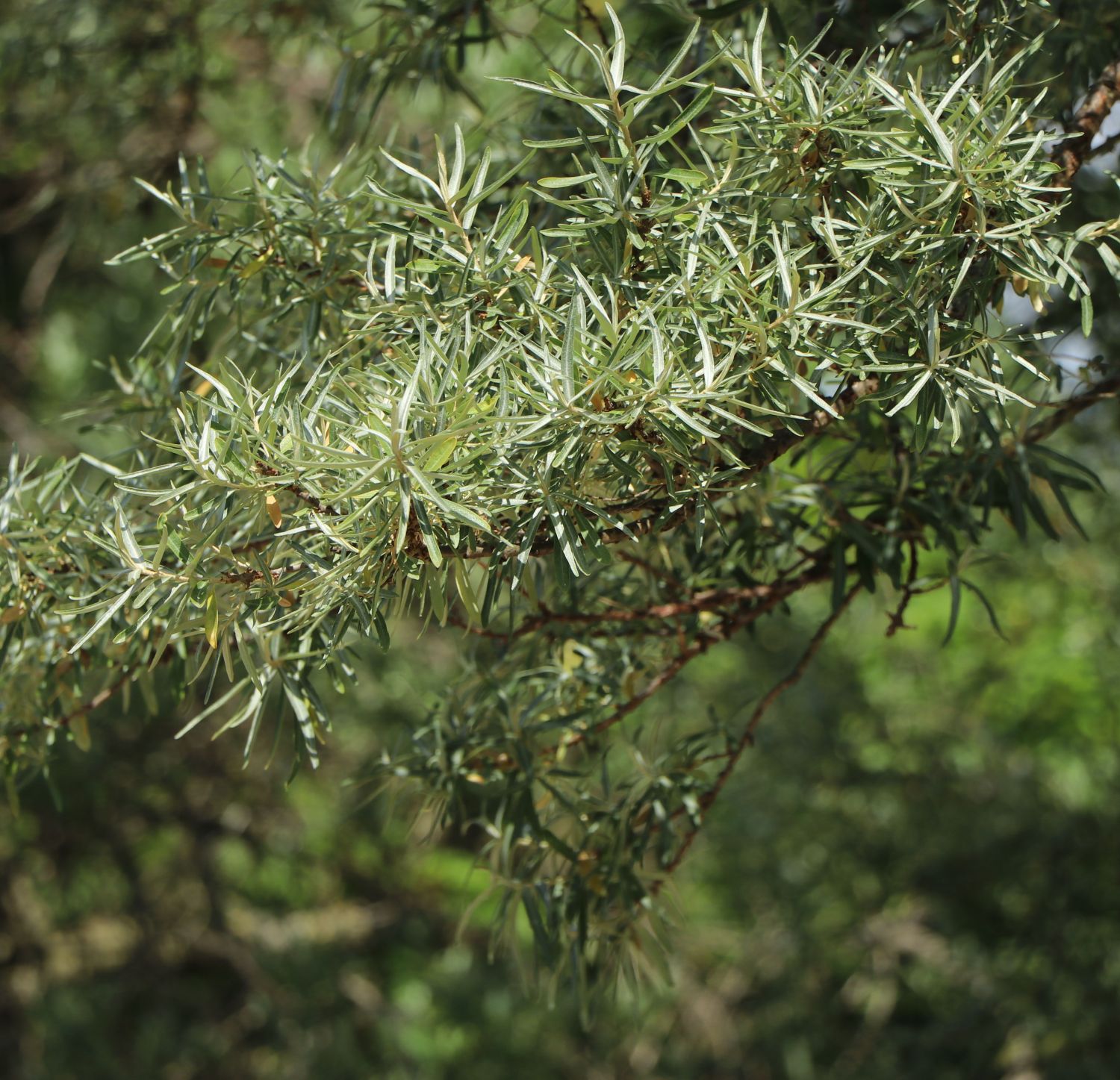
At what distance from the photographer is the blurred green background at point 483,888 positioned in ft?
6.85

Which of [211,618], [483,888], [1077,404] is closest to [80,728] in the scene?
[211,618]

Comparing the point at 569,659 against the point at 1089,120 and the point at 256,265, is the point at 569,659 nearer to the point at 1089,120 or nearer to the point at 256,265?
the point at 256,265

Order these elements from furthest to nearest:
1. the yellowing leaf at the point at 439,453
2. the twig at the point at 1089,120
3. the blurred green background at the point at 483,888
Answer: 1. the blurred green background at the point at 483,888
2. the twig at the point at 1089,120
3. the yellowing leaf at the point at 439,453

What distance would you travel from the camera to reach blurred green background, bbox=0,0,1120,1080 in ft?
6.85

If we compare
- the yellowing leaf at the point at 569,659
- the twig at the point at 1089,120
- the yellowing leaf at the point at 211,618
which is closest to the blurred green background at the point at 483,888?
the yellowing leaf at the point at 569,659

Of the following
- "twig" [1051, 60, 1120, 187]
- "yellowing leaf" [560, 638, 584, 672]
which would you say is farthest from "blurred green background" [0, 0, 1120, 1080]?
"twig" [1051, 60, 1120, 187]

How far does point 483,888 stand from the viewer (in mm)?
2381

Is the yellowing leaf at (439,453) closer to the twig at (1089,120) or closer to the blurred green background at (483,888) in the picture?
the twig at (1089,120)

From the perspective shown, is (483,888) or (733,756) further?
(483,888)

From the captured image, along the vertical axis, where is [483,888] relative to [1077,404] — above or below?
below

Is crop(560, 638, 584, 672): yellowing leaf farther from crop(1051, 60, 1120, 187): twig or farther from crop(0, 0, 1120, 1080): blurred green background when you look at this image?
crop(0, 0, 1120, 1080): blurred green background

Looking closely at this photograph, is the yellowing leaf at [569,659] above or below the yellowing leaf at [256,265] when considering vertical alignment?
below

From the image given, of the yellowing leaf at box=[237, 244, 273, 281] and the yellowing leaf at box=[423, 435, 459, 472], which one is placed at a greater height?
the yellowing leaf at box=[423, 435, 459, 472]

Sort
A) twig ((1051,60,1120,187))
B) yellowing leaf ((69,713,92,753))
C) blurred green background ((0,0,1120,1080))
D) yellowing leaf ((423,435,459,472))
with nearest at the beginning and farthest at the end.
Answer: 1. yellowing leaf ((423,435,459,472))
2. twig ((1051,60,1120,187))
3. yellowing leaf ((69,713,92,753))
4. blurred green background ((0,0,1120,1080))
